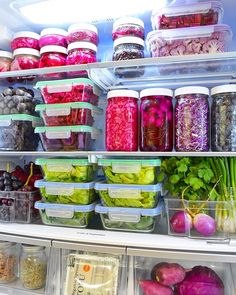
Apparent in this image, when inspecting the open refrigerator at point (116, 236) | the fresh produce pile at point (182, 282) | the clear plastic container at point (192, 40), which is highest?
the clear plastic container at point (192, 40)

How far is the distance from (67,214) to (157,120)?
1.78ft

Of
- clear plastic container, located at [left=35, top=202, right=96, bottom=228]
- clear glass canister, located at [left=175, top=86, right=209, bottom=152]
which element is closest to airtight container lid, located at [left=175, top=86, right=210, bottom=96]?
clear glass canister, located at [left=175, top=86, right=209, bottom=152]

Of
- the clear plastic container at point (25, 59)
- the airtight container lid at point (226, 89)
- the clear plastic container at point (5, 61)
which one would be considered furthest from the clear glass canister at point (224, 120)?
the clear plastic container at point (5, 61)

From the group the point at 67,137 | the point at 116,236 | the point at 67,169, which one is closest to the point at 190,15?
the point at 67,137

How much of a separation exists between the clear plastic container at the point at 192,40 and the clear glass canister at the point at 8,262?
1029 mm

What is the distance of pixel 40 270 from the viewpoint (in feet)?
3.78

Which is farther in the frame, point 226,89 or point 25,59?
point 25,59

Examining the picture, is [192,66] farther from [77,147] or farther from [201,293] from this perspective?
[201,293]

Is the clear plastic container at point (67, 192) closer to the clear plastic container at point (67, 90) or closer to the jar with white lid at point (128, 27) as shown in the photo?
the clear plastic container at point (67, 90)

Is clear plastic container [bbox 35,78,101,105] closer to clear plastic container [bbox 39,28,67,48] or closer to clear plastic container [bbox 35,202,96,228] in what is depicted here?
clear plastic container [bbox 39,28,67,48]

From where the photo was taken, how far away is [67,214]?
3.88 ft

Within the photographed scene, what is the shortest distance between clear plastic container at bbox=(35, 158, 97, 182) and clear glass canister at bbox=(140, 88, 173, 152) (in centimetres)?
28

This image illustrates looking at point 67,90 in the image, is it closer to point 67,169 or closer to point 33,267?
point 67,169

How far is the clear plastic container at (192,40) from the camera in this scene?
1.03 metres
